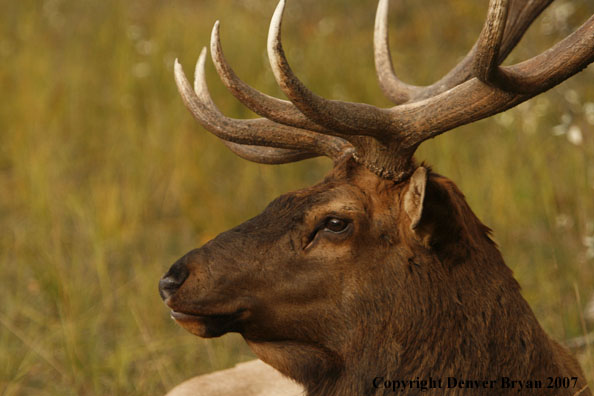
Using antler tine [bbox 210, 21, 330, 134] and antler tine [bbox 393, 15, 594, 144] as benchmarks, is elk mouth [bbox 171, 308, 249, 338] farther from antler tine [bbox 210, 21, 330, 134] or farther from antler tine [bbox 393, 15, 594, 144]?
antler tine [bbox 393, 15, 594, 144]

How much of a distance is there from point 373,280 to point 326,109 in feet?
1.89

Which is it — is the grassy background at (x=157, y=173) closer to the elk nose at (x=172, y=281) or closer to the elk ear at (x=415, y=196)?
the elk ear at (x=415, y=196)

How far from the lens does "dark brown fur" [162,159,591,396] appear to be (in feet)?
8.60

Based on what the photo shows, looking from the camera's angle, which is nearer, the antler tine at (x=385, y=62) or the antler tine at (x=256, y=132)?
the antler tine at (x=256, y=132)

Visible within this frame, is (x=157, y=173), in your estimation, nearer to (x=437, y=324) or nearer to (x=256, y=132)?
(x=256, y=132)

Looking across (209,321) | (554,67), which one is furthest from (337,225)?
(554,67)

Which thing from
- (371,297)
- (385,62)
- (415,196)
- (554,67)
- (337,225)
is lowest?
(371,297)

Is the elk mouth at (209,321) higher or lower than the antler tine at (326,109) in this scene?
lower

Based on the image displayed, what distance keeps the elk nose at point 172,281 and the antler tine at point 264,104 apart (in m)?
0.57

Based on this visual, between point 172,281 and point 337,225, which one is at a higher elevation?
point 337,225

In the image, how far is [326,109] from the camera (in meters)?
2.54

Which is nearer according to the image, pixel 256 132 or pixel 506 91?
pixel 506 91

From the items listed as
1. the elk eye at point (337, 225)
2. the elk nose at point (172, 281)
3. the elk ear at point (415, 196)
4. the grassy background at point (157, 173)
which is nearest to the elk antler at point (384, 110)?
the elk ear at point (415, 196)

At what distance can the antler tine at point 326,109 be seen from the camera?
2.43 m
